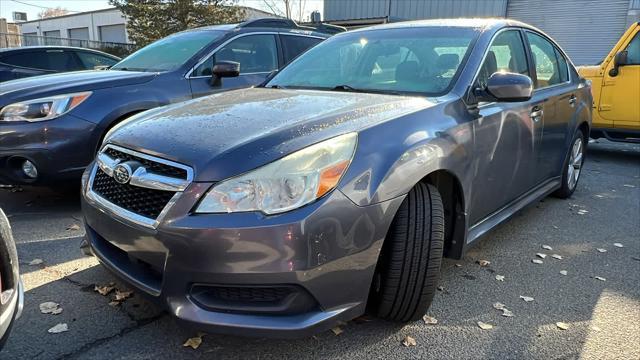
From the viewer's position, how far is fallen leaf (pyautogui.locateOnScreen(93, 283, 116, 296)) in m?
2.77

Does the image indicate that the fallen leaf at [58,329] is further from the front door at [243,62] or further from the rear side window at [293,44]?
the rear side window at [293,44]

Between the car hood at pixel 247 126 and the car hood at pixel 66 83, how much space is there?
155cm

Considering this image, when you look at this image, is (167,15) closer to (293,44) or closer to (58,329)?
(293,44)

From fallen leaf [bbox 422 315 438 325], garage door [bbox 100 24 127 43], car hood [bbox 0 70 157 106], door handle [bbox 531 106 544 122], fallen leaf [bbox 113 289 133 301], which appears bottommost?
fallen leaf [bbox 422 315 438 325]

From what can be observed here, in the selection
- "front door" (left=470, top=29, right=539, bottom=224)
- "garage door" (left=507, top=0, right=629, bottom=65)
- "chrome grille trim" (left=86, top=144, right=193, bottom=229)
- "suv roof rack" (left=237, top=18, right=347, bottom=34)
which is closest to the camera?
"chrome grille trim" (left=86, top=144, right=193, bottom=229)

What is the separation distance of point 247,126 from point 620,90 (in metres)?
6.74

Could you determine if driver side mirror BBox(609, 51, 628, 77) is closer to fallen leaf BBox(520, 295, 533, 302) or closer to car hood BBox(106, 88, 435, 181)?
fallen leaf BBox(520, 295, 533, 302)

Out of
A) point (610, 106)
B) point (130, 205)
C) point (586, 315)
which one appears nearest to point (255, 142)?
point (130, 205)

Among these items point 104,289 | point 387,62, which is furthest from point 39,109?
point 387,62

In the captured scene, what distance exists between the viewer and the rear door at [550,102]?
12.3ft

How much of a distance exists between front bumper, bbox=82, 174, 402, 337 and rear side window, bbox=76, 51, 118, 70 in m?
8.15

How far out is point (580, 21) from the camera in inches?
625

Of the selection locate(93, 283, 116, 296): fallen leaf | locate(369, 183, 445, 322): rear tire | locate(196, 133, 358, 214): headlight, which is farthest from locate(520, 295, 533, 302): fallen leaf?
locate(93, 283, 116, 296): fallen leaf

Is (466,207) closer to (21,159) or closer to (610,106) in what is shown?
(21,159)
